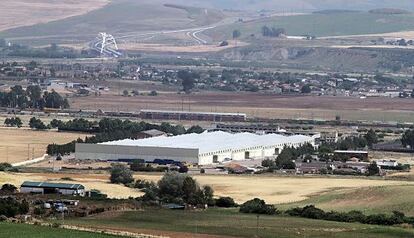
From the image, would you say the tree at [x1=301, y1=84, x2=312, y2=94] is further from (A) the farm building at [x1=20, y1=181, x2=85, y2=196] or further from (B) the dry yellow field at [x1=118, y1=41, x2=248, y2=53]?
(A) the farm building at [x1=20, y1=181, x2=85, y2=196]

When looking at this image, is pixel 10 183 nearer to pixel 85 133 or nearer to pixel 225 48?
pixel 85 133

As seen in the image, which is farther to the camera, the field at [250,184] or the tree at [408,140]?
the tree at [408,140]

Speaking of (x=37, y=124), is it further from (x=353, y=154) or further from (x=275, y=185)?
(x=275, y=185)

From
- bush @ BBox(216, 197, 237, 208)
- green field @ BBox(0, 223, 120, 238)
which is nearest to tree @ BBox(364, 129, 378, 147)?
bush @ BBox(216, 197, 237, 208)

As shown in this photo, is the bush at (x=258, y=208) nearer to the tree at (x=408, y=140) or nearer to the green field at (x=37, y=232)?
the green field at (x=37, y=232)

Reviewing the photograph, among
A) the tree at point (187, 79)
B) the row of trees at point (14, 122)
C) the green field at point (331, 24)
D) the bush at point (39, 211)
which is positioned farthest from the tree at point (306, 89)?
the bush at point (39, 211)
